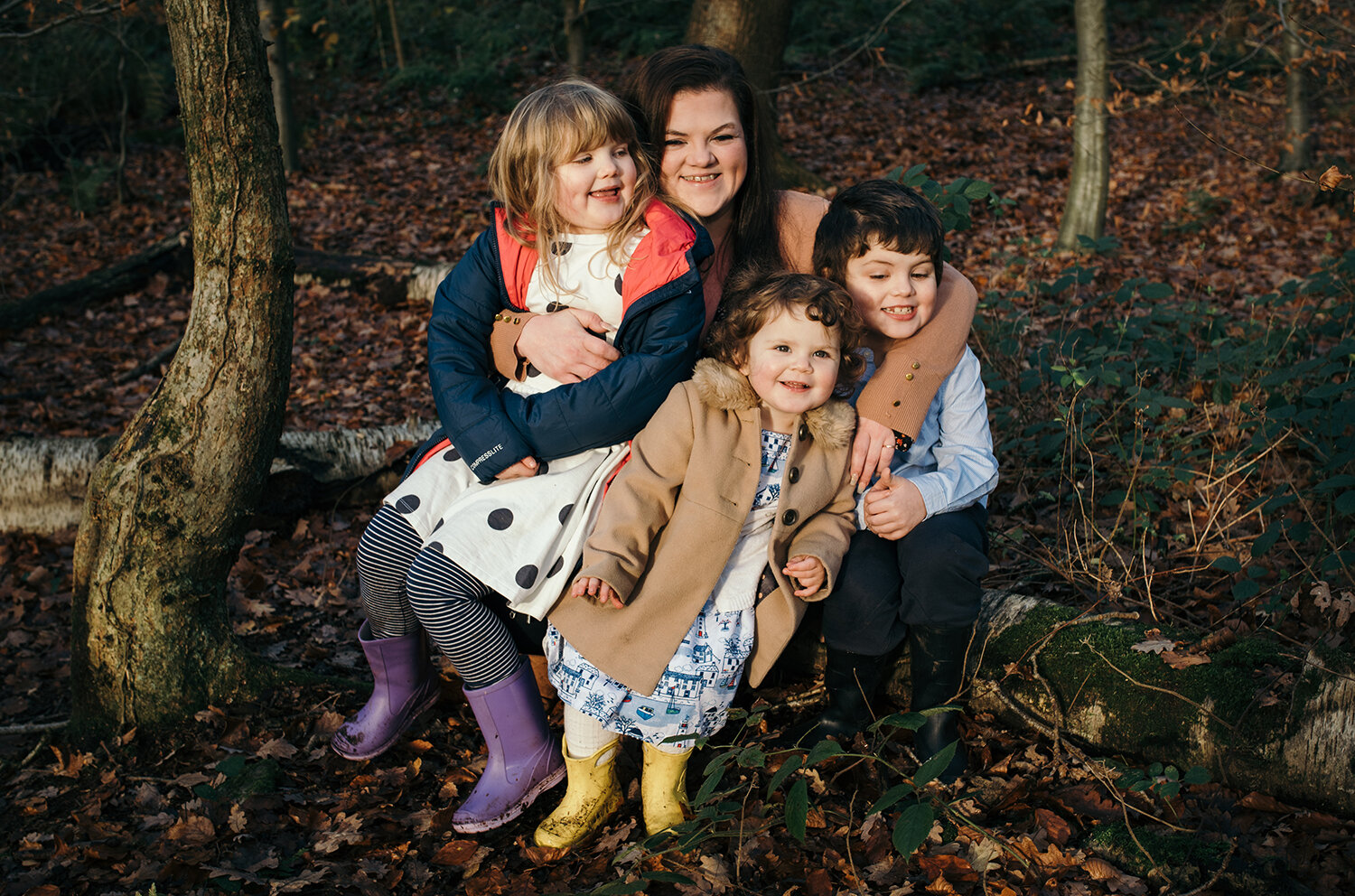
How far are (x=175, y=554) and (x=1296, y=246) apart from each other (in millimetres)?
8651

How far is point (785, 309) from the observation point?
254 centimetres

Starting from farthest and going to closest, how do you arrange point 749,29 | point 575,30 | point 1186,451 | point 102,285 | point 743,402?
point 575,30, point 102,285, point 749,29, point 1186,451, point 743,402

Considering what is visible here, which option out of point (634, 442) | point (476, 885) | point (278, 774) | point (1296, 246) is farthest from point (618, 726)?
point (1296, 246)

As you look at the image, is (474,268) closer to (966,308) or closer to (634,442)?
(634,442)

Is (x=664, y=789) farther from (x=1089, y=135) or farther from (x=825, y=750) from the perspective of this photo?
(x=1089, y=135)

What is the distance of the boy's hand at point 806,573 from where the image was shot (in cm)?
258

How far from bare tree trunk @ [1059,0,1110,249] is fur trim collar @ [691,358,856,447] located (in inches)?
217

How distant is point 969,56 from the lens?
1327cm

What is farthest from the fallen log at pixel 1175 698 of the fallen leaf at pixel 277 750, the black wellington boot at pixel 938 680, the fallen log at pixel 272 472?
the fallen log at pixel 272 472

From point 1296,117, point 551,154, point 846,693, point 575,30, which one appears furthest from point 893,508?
point 575,30

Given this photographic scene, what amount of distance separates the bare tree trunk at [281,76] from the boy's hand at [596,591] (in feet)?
31.0

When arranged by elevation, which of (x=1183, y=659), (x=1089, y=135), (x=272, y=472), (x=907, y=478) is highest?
(x=1089, y=135)

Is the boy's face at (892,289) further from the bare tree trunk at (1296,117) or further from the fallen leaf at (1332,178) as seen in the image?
the bare tree trunk at (1296,117)

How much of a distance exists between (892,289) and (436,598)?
5.39 ft
